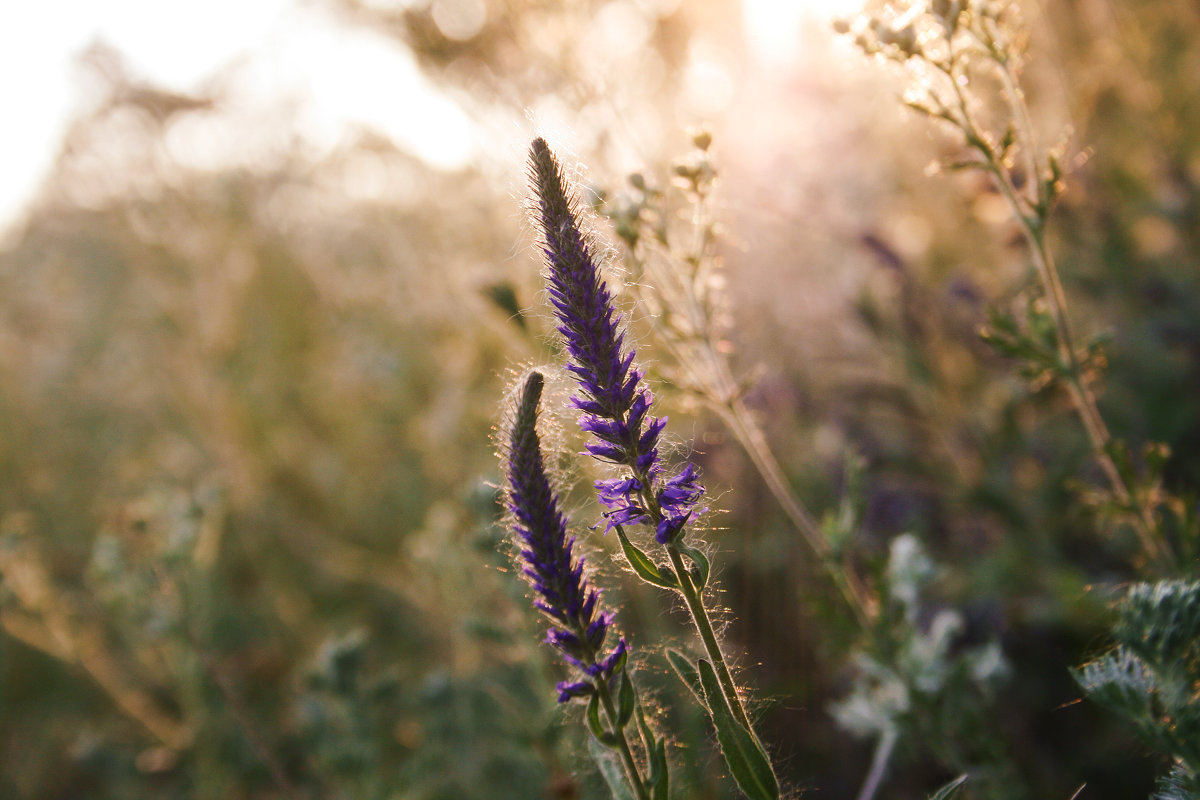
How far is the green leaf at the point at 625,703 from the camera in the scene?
3.19 feet

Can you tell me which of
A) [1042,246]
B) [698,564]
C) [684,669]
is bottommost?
[684,669]

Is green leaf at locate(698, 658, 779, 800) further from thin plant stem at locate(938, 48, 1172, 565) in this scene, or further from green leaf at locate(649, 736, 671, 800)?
thin plant stem at locate(938, 48, 1172, 565)

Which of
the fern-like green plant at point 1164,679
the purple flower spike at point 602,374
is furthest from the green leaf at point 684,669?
the fern-like green plant at point 1164,679

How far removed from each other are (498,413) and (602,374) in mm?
288

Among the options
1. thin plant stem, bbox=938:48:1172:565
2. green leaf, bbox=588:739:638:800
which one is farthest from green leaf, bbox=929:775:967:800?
thin plant stem, bbox=938:48:1172:565

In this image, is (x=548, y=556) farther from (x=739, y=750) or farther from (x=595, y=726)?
(x=739, y=750)

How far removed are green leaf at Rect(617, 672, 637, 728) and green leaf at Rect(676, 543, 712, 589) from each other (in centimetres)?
17

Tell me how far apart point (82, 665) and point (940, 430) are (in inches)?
171

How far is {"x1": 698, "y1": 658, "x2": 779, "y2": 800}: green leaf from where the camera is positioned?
100 cm

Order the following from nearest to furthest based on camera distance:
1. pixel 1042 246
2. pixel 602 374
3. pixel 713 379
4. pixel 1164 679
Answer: pixel 602 374 < pixel 1164 679 < pixel 1042 246 < pixel 713 379

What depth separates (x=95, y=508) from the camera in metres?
6.66

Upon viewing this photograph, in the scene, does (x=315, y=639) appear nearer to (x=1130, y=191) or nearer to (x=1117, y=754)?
(x=1117, y=754)

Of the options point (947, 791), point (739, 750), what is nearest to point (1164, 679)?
point (947, 791)

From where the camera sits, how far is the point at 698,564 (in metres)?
1.00
